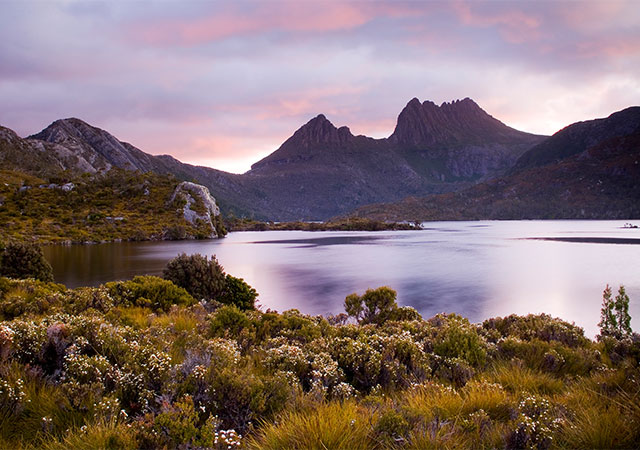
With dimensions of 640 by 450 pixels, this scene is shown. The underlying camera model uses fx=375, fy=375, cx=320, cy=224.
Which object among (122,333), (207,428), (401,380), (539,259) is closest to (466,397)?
(401,380)

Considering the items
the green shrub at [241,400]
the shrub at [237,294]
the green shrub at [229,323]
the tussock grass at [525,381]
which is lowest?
the shrub at [237,294]

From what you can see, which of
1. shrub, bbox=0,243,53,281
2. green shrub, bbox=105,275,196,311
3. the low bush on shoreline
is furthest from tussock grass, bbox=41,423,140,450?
shrub, bbox=0,243,53,281

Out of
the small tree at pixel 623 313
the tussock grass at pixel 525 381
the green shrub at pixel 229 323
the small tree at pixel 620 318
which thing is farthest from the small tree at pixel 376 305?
the tussock grass at pixel 525 381

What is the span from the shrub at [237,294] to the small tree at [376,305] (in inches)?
194

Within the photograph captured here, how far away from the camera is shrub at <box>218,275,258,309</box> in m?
16.4

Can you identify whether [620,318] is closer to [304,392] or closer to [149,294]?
[304,392]

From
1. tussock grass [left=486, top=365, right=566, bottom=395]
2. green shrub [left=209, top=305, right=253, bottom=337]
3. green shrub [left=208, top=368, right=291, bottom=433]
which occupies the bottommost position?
tussock grass [left=486, top=365, right=566, bottom=395]

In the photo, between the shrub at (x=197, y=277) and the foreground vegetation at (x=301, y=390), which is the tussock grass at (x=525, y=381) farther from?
the shrub at (x=197, y=277)

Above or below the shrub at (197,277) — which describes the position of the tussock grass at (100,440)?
above

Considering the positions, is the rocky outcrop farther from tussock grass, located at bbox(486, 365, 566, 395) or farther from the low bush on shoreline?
tussock grass, located at bbox(486, 365, 566, 395)

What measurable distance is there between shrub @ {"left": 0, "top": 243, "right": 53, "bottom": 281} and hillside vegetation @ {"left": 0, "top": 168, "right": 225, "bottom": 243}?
3790cm

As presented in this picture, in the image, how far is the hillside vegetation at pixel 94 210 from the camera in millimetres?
56875

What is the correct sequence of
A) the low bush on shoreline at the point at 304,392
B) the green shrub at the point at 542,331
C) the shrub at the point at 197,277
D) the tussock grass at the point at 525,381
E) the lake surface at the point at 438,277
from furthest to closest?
1. the lake surface at the point at 438,277
2. the shrub at the point at 197,277
3. the green shrub at the point at 542,331
4. the tussock grass at the point at 525,381
5. the low bush on shoreline at the point at 304,392

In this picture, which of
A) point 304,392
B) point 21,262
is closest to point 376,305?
point 304,392
